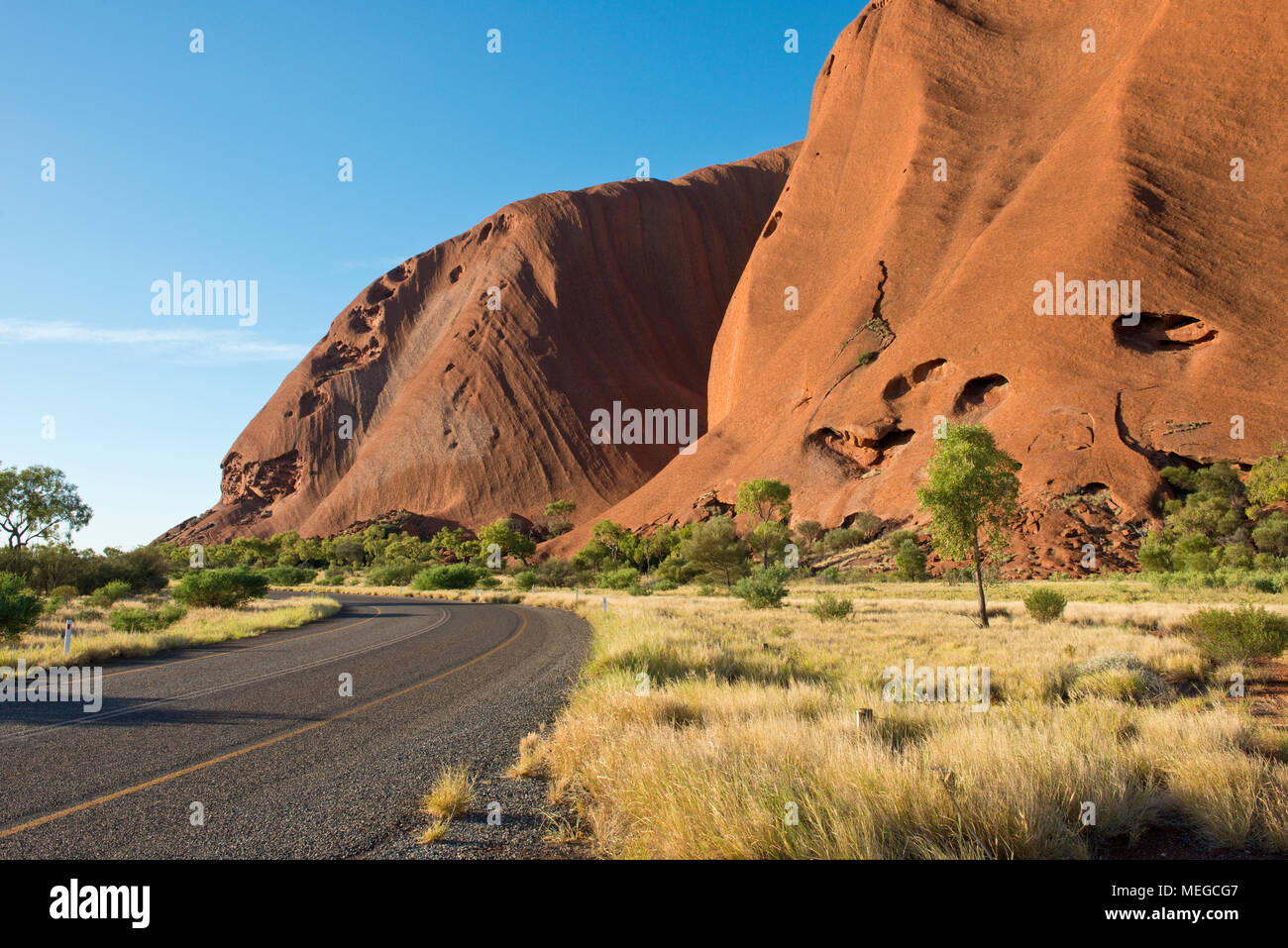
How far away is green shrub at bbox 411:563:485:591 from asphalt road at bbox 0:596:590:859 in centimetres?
3750

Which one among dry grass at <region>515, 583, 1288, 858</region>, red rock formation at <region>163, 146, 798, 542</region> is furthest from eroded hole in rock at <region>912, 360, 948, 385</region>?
dry grass at <region>515, 583, 1288, 858</region>

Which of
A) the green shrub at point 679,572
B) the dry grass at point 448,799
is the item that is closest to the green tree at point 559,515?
the green shrub at point 679,572

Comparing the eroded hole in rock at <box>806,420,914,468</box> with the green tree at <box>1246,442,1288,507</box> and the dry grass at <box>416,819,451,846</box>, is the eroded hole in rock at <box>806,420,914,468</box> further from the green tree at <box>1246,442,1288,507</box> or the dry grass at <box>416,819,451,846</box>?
the dry grass at <box>416,819,451,846</box>

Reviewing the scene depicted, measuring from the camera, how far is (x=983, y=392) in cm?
4828

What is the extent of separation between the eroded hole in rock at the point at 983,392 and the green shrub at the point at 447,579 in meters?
38.3

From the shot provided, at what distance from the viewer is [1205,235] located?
46.0 meters

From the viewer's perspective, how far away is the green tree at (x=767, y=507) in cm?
4947

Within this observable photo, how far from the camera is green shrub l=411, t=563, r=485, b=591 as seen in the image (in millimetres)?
50500

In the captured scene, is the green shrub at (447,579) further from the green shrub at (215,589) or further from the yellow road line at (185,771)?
the yellow road line at (185,771)

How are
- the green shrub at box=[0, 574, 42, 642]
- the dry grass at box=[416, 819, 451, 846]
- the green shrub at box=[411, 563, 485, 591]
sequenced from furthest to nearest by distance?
the green shrub at box=[411, 563, 485, 591] < the green shrub at box=[0, 574, 42, 642] < the dry grass at box=[416, 819, 451, 846]

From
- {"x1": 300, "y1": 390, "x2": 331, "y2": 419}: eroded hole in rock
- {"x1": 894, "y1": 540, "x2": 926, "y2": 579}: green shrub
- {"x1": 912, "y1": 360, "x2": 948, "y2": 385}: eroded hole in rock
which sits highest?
{"x1": 300, "y1": 390, "x2": 331, "y2": 419}: eroded hole in rock

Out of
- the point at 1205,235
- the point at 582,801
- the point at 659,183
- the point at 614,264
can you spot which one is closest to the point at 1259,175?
the point at 1205,235

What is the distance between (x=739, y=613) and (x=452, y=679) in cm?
1295

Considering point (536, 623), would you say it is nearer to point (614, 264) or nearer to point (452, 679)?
point (452, 679)
